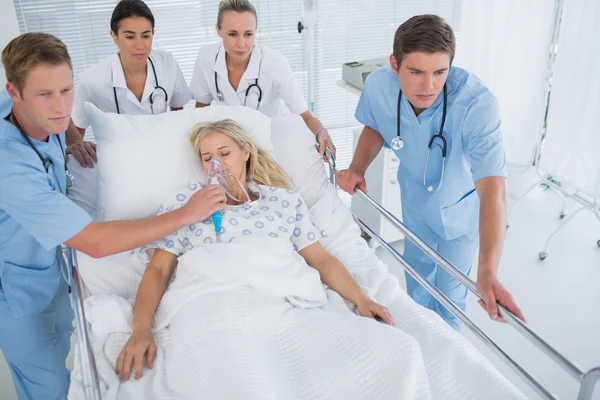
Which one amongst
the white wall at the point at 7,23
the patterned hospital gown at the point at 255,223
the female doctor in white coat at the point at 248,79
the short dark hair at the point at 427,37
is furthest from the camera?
the white wall at the point at 7,23

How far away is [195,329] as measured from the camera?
1.45m

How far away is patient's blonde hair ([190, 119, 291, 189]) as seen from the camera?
6.48 feet

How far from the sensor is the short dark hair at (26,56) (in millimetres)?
1496

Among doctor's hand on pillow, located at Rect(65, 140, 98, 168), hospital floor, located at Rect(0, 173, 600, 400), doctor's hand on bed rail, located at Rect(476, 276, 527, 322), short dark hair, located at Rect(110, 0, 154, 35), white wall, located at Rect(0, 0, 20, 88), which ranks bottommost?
hospital floor, located at Rect(0, 173, 600, 400)

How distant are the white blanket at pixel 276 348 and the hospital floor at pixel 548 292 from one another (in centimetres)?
107

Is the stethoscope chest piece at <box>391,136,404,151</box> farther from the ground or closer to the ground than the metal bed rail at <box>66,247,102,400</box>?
farther from the ground

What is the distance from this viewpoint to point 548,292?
296 cm

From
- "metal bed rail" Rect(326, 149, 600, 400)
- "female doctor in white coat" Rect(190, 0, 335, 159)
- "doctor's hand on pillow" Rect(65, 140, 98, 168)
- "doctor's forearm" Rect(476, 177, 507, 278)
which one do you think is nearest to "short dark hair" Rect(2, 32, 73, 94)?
Result: "doctor's hand on pillow" Rect(65, 140, 98, 168)

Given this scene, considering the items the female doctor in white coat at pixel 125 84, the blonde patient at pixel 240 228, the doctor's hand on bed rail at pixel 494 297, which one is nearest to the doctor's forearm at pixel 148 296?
the blonde patient at pixel 240 228

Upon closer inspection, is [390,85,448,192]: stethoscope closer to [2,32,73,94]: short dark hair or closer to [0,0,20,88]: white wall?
[2,32,73,94]: short dark hair

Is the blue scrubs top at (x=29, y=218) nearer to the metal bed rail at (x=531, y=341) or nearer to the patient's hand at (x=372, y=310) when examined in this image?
the patient's hand at (x=372, y=310)

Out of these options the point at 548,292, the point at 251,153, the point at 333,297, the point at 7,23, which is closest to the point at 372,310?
the point at 333,297

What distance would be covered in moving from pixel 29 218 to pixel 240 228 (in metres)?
0.60

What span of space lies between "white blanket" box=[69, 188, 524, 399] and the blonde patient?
0.05m
